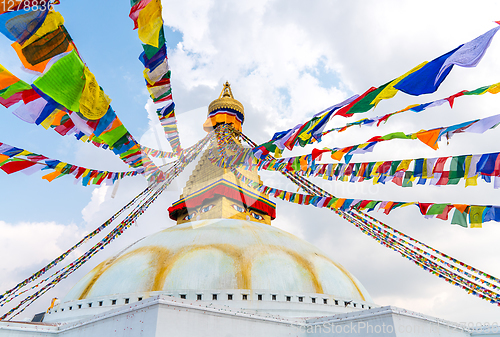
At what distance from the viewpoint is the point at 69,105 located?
191 inches

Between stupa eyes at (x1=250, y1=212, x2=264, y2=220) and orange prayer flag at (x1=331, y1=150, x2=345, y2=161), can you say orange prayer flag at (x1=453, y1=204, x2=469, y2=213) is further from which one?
stupa eyes at (x1=250, y1=212, x2=264, y2=220)

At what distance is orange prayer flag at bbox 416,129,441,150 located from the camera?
5.21 meters

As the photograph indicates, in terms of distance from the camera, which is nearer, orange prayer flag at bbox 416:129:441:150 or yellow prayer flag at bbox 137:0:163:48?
yellow prayer flag at bbox 137:0:163:48

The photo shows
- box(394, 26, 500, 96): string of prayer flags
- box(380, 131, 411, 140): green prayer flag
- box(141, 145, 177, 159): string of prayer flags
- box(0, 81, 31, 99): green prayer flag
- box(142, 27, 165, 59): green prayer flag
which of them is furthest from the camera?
box(141, 145, 177, 159): string of prayer flags

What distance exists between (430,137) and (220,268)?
6.51m

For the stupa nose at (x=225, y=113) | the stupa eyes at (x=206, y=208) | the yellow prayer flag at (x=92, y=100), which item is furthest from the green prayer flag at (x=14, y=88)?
the stupa nose at (x=225, y=113)

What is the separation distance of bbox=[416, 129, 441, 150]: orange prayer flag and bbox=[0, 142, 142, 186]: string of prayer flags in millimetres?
6645

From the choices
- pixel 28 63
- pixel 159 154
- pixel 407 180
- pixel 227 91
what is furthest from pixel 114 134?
pixel 227 91

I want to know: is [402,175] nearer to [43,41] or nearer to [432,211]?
[432,211]

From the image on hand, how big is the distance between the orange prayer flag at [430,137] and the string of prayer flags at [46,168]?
6645mm

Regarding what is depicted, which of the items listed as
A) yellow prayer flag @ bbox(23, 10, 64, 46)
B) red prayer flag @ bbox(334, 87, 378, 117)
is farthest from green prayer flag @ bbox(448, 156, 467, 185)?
yellow prayer flag @ bbox(23, 10, 64, 46)

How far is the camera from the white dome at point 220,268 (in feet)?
29.5

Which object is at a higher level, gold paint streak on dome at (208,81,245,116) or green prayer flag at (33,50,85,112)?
gold paint streak on dome at (208,81,245,116)

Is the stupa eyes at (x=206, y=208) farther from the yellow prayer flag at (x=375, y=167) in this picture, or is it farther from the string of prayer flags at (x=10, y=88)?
the string of prayer flags at (x=10, y=88)
